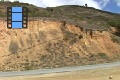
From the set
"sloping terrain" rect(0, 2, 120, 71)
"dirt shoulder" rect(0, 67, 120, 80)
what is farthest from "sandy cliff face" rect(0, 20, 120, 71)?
"dirt shoulder" rect(0, 67, 120, 80)

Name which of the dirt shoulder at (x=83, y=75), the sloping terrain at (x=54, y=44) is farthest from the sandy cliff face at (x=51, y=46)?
the dirt shoulder at (x=83, y=75)

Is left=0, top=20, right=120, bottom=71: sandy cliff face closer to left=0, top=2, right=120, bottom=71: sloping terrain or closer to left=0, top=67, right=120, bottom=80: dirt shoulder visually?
left=0, top=2, right=120, bottom=71: sloping terrain

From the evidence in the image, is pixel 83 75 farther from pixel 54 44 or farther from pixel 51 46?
pixel 54 44

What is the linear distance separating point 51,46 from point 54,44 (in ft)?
2.01

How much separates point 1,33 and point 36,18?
20.3 feet

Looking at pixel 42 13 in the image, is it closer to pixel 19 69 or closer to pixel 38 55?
pixel 38 55

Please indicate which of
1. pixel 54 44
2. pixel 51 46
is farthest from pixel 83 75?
pixel 54 44

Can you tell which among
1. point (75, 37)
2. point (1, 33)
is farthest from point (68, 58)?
point (1, 33)

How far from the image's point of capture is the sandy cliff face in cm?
3456

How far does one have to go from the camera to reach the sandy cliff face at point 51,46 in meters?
34.6

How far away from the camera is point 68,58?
120 feet

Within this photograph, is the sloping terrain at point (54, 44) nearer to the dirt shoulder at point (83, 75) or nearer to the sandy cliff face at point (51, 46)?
the sandy cliff face at point (51, 46)

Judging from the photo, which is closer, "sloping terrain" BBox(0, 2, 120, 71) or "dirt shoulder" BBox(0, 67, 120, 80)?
"dirt shoulder" BBox(0, 67, 120, 80)

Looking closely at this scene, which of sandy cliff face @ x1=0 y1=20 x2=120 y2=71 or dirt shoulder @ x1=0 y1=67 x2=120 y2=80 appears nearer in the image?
dirt shoulder @ x1=0 y1=67 x2=120 y2=80
